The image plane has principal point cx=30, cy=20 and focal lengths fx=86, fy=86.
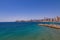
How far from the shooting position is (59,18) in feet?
279

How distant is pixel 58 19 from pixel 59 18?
1405 mm

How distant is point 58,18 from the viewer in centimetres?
8438

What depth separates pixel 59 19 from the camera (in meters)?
85.1

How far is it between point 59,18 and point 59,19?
→ 3.26 feet

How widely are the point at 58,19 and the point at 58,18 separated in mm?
1220

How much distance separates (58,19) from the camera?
8506cm

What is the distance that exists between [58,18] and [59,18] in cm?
140

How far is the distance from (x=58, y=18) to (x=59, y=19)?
1712 mm
